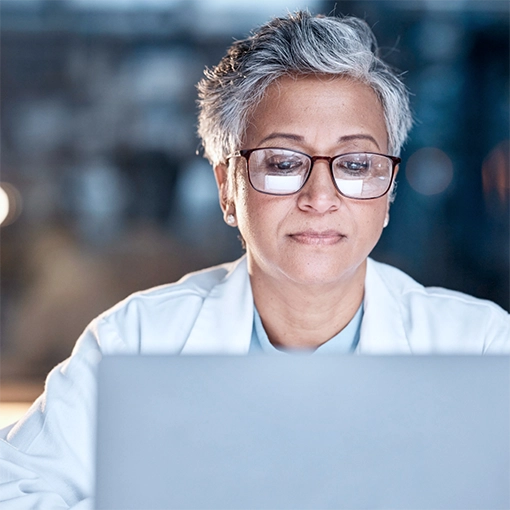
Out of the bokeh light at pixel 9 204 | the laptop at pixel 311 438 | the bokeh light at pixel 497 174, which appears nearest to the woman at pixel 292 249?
the laptop at pixel 311 438

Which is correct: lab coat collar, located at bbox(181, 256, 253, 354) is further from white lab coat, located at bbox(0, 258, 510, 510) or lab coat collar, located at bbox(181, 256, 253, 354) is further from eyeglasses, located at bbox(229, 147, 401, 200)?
eyeglasses, located at bbox(229, 147, 401, 200)

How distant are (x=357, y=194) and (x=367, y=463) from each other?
836mm

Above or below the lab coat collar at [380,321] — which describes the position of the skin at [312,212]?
above

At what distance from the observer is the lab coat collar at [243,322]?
148 cm

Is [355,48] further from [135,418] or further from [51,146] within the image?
[51,146]

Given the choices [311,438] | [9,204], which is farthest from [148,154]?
[311,438]

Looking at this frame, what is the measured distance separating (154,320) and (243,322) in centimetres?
24

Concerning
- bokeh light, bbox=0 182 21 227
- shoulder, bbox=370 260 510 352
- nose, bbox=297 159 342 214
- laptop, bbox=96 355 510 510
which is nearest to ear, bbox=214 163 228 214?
nose, bbox=297 159 342 214

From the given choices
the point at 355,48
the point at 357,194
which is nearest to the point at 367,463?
the point at 357,194

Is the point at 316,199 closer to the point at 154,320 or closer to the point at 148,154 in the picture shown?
the point at 154,320

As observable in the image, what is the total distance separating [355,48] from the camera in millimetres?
1468

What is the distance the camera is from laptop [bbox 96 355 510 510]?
60 centimetres

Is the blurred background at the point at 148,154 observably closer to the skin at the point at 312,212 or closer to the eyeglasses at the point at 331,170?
the skin at the point at 312,212

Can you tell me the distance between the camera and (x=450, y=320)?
161 cm
